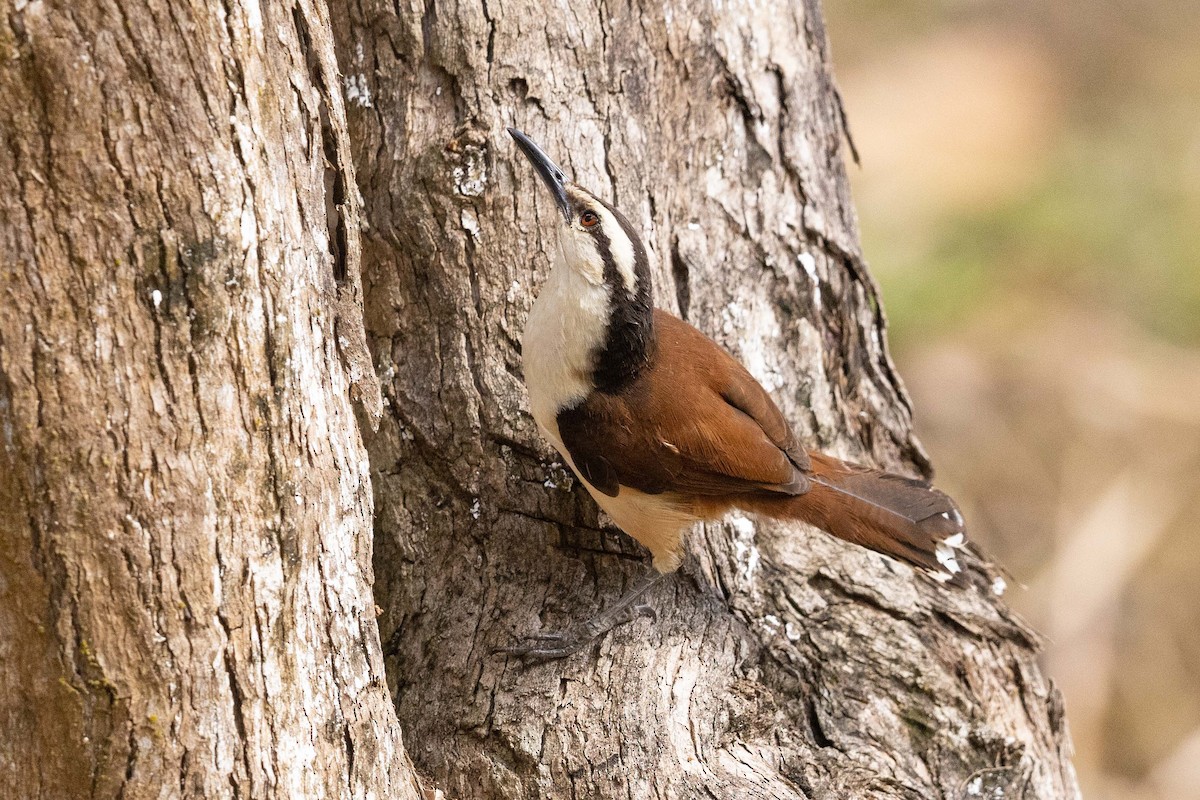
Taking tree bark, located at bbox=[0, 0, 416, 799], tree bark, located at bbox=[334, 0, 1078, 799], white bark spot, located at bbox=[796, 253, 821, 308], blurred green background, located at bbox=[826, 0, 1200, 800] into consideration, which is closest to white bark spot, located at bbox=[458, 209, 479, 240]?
tree bark, located at bbox=[334, 0, 1078, 799]

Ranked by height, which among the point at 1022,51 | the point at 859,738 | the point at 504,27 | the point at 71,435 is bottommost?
the point at 859,738

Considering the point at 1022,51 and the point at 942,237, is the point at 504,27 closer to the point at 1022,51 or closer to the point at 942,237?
the point at 942,237

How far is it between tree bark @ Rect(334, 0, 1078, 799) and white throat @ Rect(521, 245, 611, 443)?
215 mm

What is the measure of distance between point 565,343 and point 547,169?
1.88 feet

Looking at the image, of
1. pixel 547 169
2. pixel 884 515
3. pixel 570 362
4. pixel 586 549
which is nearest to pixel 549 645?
pixel 586 549

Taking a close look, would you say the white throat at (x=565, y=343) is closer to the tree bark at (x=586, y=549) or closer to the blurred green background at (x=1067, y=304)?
the tree bark at (x=586, y=549)

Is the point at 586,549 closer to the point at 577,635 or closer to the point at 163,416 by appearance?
the point at 577,635

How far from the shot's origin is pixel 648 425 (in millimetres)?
3791

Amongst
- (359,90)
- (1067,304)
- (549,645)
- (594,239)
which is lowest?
(549,645)

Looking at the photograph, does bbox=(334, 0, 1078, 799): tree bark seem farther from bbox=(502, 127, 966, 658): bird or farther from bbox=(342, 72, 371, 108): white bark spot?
bbox=(502, 127, 966, 658): bird

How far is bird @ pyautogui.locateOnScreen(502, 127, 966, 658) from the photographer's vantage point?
369 centimetres

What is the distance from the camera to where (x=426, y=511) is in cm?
385

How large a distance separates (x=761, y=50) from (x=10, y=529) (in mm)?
3141

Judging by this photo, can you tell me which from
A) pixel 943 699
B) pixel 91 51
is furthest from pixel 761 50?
pixel 91 51
